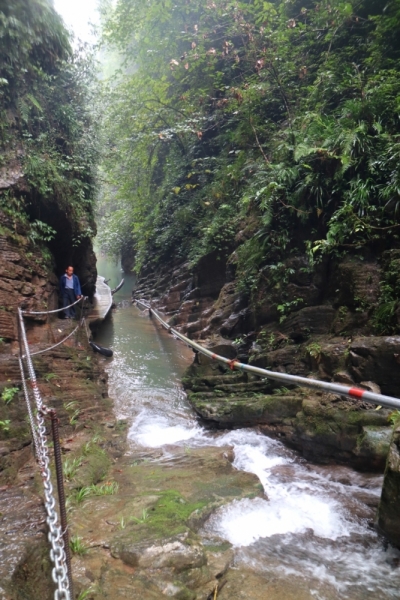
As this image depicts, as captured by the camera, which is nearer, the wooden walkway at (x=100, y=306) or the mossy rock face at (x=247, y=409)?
the mossy rock face at (x=247, y=409)

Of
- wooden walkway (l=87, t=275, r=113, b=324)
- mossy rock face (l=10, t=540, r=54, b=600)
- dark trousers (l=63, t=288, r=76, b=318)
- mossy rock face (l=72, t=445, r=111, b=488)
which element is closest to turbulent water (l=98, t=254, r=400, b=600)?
mossy rock face (l=72, t=445, r=111, b=488)

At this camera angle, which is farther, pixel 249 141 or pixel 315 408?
pixel 249 141

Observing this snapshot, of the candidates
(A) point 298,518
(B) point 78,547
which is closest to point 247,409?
(A) point 298,518

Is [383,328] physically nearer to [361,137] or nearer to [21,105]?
[361,137]

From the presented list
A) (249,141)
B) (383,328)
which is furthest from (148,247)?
(383,328)

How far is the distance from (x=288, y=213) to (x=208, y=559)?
7.27 m

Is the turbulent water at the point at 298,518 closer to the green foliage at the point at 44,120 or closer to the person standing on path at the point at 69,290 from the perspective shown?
the person standing on path at the point at 69,290

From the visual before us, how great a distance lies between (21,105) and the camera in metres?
9.48

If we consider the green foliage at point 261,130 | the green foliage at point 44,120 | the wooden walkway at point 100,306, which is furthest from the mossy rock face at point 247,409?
the wooden walkway at point 100,306

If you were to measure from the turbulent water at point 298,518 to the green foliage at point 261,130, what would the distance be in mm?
3259

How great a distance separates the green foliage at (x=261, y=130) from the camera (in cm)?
739

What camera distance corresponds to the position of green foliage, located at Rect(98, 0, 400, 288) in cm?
739

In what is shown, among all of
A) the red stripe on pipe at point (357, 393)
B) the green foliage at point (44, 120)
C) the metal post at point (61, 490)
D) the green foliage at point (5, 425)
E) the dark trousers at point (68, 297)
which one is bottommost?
the green foliage at point (5, 425)

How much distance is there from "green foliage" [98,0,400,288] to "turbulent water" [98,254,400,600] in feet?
10.7
